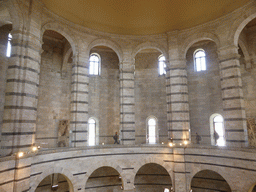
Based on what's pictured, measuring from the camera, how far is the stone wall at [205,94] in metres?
17.9

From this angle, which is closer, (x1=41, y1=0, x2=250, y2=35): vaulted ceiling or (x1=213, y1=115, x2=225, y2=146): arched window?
(x1=41, y1=0, x2=250, y2=35): vaulted ceiling

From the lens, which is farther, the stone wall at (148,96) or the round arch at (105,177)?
the stone wall at (148,96)

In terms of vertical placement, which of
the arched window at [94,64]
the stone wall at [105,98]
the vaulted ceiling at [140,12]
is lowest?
the stone wall at [105,98]

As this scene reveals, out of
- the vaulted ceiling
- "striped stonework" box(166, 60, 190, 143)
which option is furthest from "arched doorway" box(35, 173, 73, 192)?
the vaulted ceiling

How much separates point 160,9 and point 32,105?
410 inches

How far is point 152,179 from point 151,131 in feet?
14.4

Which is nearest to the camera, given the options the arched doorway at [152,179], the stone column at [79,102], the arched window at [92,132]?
the stone column at [79,102]

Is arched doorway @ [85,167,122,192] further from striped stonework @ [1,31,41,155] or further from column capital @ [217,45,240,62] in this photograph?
column capital @ [217,45,240,62]

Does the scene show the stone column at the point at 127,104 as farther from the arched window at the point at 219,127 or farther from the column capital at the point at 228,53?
the arched window at the point at 219,127

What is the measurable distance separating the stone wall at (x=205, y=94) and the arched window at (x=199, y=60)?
334 millimetres

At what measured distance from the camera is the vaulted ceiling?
13133 millimetres

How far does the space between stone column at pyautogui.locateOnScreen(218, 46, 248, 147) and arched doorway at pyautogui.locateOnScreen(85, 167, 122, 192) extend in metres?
10.2

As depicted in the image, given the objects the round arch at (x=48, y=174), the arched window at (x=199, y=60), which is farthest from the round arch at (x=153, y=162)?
the arched window at (x=199, y=60)

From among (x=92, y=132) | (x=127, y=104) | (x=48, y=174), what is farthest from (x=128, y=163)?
(x=92, y=132)
